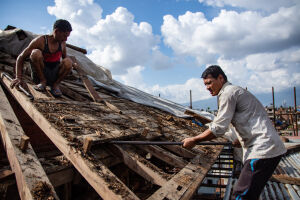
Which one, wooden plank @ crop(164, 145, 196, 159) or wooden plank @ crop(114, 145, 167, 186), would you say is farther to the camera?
wooden plank @ crop(164, 145, 196, 159)

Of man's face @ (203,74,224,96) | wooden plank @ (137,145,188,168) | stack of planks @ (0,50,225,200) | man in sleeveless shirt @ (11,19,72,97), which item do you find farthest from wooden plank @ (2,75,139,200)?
man in sleeveless shirt @ (11,19,72,97)

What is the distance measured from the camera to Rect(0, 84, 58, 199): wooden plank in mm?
1284

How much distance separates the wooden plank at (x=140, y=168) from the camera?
5.55ft

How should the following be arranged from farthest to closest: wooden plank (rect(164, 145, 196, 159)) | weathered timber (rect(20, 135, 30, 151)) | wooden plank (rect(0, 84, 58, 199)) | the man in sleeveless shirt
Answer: the man in sleeveless shirt < wooden plank (rect(164, 145, 196, 159)) < weathered timber (rect(20, 135, 30, 151)) < wooden plank (rect(0, 84, 58, 199))

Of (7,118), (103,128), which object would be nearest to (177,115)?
(103,128)

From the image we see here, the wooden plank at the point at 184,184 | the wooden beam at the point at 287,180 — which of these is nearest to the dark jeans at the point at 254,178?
the wooden plank at the point at 184,184

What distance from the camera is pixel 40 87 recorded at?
124 inches

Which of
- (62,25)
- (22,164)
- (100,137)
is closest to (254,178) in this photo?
(100,137)

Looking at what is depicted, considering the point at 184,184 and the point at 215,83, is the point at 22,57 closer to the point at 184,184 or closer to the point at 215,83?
the point at 215,83

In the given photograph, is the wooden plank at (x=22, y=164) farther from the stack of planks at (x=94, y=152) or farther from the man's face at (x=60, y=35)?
the man's face at (x=60, y=35)

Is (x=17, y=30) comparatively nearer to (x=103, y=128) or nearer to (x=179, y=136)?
(x=103, y=128)

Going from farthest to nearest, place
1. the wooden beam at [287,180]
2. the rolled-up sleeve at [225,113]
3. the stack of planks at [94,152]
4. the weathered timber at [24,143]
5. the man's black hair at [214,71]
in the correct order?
the wooden beam at [287,180] < the man's black hair at [214,71] < the rolled-up sleeve at [225,113] < the weathered timber at [24,143] < the stack of planks at [94,152]

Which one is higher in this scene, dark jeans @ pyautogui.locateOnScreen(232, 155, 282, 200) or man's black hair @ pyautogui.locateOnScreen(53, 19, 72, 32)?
man's black hair @ pyautogui.locateOnScreen(53, 19, 72, 32)

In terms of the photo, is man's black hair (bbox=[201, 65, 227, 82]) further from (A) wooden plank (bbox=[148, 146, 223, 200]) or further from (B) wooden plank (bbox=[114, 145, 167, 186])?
(B) wooden plank (bbox=[114, 145, 167, 186])
